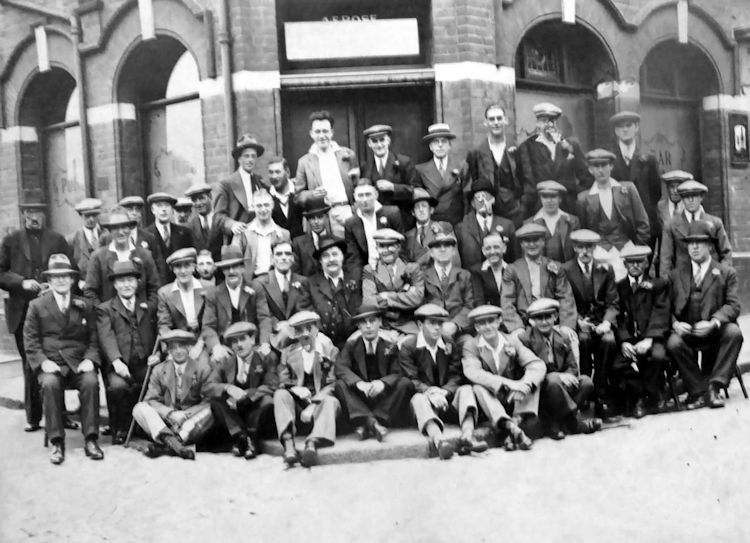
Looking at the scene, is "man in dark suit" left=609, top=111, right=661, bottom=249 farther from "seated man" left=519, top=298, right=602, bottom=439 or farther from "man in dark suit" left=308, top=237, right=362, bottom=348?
"man in dark suit" left=308, top=237, right=362, bottom=348

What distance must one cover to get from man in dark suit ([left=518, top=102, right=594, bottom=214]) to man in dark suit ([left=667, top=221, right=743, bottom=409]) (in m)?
1.30

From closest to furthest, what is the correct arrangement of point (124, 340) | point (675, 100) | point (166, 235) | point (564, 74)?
1. point (124, 340)
2. point (166, 235)
3. point (564, 74)
4. point (675, 100)

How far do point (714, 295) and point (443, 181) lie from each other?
2683mm

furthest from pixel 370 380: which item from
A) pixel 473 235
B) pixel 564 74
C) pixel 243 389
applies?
pixel 564 74

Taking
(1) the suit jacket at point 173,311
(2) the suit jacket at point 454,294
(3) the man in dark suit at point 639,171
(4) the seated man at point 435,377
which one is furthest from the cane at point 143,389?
(3) the man in dark suit at point 639,171

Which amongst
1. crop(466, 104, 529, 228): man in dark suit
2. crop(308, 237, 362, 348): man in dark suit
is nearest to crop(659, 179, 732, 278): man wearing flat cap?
crop(466, 104, 529, 228): man in dark suit

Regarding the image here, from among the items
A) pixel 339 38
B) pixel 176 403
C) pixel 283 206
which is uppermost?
pixel 339 38

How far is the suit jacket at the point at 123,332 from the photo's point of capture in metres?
6.92

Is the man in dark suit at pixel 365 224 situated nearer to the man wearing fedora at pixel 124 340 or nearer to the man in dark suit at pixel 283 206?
the man in dark suit at pixel 283 206

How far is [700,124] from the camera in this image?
12.4 m

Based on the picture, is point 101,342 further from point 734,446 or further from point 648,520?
point 734,446

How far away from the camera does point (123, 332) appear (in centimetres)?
699

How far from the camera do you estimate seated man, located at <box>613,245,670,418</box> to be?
23.0ft

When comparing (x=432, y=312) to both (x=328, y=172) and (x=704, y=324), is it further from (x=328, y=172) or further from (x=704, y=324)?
(x=704, y=324)
